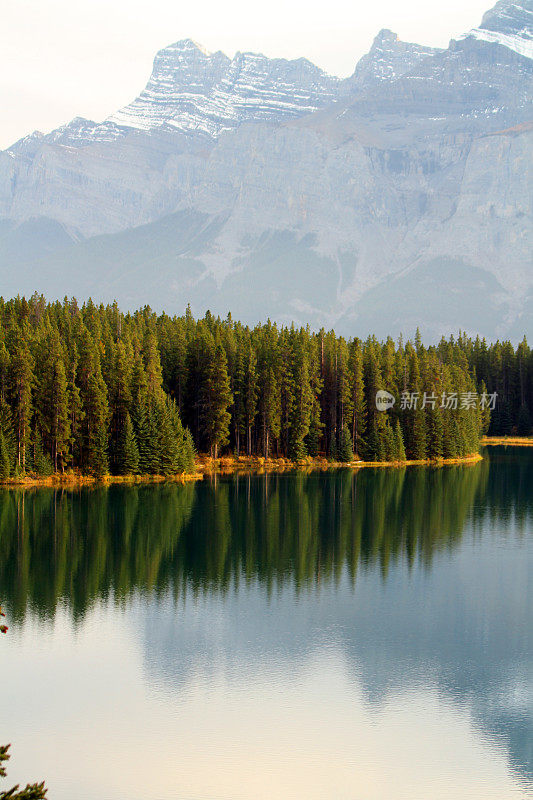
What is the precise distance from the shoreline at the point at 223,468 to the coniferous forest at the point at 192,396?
92cm

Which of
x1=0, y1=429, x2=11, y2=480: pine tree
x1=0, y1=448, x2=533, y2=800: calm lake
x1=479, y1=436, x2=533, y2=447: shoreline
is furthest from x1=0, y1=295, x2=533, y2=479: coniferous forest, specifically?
x1=0, y1=448, x2=533, y2=800: calm lake

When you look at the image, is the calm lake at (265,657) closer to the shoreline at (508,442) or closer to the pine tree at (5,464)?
the pine tree at (5,464)

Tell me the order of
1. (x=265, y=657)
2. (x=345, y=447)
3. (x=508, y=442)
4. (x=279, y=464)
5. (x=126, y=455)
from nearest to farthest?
(x=265, y=657)
(x=126, y=455)
(x=279, y=464)
(x=345, y=447)
(x=508, y=442)

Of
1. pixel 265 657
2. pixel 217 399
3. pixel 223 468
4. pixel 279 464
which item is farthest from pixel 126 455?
pixel 265 657

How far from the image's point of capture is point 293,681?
116ft

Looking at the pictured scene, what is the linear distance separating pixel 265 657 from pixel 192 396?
77757 mm

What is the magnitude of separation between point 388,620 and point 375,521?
1096 inches

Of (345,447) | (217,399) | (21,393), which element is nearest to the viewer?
(21,393)

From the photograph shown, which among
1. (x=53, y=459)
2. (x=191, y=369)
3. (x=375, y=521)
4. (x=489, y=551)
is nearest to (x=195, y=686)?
(x=489, y=551)

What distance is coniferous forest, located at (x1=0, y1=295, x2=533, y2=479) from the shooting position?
8931cm

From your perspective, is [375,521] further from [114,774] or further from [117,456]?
[114,774]

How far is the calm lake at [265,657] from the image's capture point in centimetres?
2852

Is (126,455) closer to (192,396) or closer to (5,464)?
(5,464)

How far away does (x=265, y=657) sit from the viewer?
124ft
